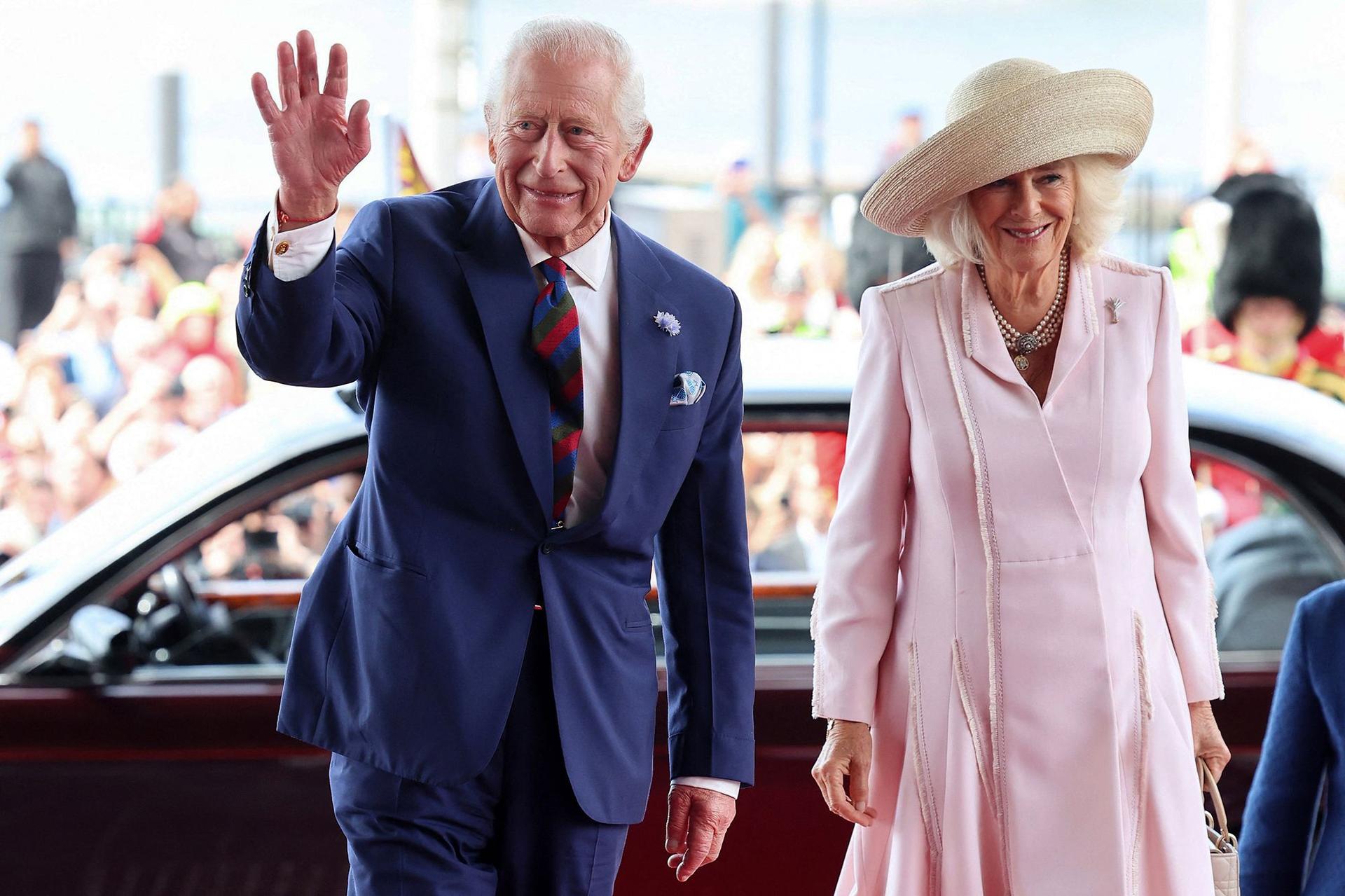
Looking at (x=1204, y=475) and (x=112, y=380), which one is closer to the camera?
(x=1204, y=475)

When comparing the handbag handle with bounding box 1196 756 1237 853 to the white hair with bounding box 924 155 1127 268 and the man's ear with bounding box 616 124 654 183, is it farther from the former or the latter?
the man's ear with bounding box 616 124 654 183

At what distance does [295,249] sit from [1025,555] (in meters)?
1.10

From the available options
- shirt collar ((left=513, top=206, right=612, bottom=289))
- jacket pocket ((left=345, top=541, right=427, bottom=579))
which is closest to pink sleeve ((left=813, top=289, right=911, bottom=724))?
shirt collar ((left=513, top=206, right=612, bottom=289))

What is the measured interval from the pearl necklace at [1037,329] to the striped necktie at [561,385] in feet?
2.20

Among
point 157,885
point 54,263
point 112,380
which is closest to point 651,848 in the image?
point 157,885

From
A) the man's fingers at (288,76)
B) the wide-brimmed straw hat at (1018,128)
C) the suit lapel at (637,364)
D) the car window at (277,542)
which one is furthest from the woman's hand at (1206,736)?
the car window at (277,542)

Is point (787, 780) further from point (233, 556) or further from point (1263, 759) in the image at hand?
point (233, 556)

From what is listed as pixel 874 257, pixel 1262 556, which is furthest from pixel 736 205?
pixel 1262 556

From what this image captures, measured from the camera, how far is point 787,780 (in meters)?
3.02

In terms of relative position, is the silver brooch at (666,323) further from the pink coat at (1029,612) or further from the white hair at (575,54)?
the pink coat at (1029,612)

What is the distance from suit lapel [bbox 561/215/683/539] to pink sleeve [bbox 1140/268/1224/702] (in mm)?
704

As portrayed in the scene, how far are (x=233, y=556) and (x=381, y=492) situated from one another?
193cm

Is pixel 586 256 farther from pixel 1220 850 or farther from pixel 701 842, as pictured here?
pixel 1220 850

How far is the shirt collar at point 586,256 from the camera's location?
209 cm
